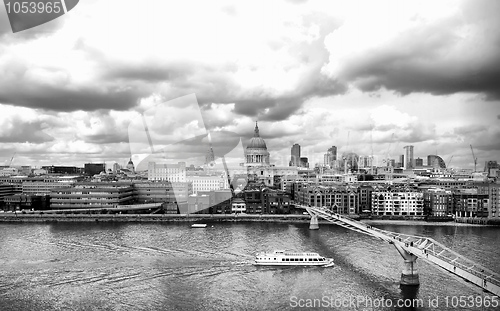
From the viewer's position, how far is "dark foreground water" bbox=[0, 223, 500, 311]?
775 cm

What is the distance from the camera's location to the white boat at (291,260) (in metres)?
10.4

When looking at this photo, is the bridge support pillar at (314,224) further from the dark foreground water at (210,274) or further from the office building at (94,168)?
the office building at (94,168)

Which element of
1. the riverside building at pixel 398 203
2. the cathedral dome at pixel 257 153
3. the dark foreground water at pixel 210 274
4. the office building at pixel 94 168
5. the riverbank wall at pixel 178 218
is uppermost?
the cathedral dome at pixel 257 153

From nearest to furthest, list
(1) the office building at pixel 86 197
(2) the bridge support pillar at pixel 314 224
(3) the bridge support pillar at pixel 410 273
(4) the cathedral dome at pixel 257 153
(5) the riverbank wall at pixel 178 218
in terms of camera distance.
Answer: (3) the bridge support pillar at pixel 410 273 < (2) the bridge support pillar at pixel 314 224 < (5) the riverbank wall at pixel 178 218 < (1) the office building at pixel 86 197 < (4) the cathedral dome at pixel 257 153

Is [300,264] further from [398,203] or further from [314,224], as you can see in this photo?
[398,203]

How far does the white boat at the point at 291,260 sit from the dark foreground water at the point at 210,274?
0.24 meters

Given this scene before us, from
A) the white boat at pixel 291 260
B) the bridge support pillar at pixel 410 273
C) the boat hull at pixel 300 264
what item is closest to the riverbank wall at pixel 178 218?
the white boat at pixel 291 260

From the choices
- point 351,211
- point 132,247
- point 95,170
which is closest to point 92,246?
point 132,247

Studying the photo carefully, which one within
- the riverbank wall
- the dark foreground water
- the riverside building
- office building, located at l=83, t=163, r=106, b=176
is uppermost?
office building, located at l=83, t=163, r=106, b=176

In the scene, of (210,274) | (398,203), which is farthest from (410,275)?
(398,203)

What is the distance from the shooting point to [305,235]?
14820 millimetres

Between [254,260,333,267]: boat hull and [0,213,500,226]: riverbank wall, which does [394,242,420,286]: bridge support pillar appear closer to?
[254,260,333,267]: boat hull

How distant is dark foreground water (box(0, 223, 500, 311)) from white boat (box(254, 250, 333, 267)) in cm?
24

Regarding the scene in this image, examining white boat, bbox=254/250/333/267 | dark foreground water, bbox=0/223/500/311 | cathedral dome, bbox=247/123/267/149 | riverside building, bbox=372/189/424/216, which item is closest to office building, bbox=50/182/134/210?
dark foreground water, bbox=0/223/500/311
